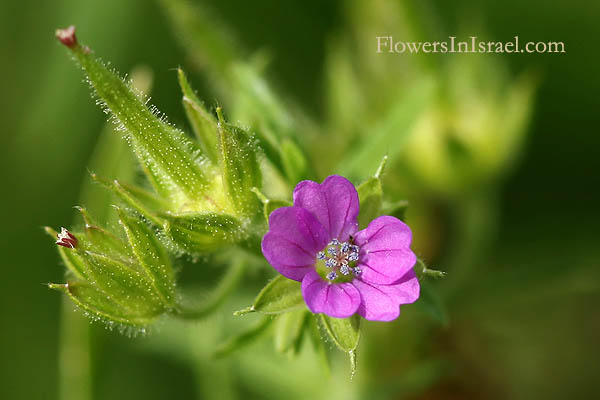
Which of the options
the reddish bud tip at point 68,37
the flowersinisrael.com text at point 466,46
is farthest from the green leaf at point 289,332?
the flowersinisrael.com text at point 466,46

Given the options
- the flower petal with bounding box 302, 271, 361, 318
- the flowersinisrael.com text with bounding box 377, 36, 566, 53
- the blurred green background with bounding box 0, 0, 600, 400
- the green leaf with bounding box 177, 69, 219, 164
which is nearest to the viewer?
the flower petal with bounding box 302, 271, 361, 318

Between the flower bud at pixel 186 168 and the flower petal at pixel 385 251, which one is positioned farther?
the flower bud at pixel 186 168

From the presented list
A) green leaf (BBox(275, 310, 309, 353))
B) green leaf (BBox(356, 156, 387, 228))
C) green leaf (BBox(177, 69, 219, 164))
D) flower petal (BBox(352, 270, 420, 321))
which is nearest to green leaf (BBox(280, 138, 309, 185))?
green leaf (BBox(177, 69, 219, 164))

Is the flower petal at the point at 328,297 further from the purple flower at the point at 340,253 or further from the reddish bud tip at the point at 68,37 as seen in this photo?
the reddish bud tip at the point at 68,37

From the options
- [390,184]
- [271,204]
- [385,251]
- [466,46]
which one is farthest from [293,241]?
[466,46]

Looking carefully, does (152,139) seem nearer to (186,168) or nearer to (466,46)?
(186,168)

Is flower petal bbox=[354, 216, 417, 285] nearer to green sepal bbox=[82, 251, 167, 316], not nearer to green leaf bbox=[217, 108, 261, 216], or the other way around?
green leaf bbox=[217, 108, 261, 216]
